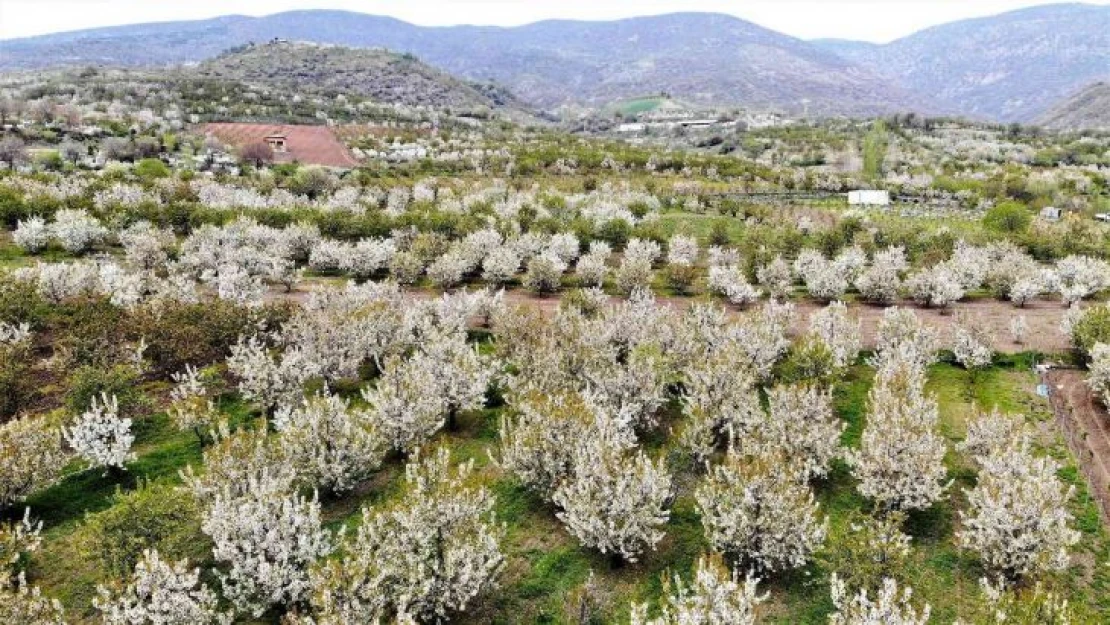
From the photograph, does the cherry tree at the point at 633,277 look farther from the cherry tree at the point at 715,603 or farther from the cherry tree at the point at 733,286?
the cherry tree at the point at 715,603

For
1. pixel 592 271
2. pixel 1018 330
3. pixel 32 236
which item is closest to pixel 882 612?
pixel 1018 330

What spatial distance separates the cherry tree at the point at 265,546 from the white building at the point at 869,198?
67774 millimetres

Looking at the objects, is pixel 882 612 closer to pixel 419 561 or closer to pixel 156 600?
pixel 419 561

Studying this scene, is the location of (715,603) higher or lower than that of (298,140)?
higher

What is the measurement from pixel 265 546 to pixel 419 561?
3200 millimetres

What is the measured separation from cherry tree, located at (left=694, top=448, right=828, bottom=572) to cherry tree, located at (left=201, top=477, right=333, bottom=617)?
8.85 m

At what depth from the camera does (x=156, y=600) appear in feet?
42.7

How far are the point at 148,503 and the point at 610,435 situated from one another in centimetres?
1095

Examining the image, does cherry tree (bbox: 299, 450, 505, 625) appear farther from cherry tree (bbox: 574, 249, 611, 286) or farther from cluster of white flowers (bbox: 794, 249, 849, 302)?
cluster of white flowers (bbox: 794, 249, 849, 302)

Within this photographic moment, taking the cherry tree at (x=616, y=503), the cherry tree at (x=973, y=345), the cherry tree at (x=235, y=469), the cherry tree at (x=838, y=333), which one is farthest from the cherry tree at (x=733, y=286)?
the cherry tree at (x=235, y=469)

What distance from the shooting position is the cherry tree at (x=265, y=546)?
46.7 feet

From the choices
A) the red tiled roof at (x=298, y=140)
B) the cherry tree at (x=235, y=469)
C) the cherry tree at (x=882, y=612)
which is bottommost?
the red tiled roof at (x=298, y=140)

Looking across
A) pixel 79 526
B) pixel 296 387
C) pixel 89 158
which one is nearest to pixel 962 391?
pixel 296 387

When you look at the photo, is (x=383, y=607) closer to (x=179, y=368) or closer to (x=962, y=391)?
(x=179, y=368)
